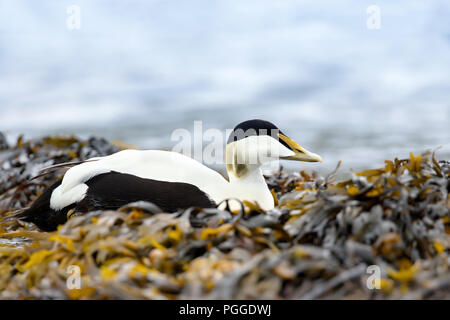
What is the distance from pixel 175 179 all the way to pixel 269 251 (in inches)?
39.0

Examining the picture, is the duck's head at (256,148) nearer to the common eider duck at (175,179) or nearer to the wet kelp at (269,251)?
the common eider duck at (175,179)

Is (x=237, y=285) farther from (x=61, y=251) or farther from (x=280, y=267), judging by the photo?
(x=61, y=251)

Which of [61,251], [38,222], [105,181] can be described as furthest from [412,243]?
[38,222]

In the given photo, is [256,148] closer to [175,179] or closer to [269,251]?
[175,179]

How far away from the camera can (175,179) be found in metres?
2.76

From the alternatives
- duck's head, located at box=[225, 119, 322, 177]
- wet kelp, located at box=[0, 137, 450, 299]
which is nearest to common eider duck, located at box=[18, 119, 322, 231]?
duck's head, located at box=[225, 119, 322, 177]

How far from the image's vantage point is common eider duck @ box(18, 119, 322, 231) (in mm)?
2711

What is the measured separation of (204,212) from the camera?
2.29 meters

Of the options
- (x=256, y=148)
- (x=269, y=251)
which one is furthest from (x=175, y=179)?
(x=269, y=251)

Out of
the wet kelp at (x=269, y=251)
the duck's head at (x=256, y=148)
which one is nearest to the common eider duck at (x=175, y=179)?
the duck's head at (x=256, y=148)

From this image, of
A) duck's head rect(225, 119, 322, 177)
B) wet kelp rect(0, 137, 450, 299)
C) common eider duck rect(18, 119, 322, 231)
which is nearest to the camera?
wet kelp rect(0, 137, 450, 299)

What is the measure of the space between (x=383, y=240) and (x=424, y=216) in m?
0.34

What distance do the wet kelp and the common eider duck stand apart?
314 millimetres

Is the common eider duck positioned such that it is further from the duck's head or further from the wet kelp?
the wet kelp
